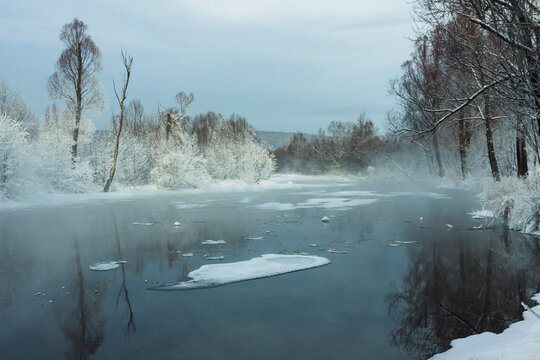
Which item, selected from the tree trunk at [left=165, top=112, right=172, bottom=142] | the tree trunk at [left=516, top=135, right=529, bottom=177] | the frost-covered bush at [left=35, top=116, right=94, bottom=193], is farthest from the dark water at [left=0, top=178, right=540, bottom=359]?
the tree trunk at [left=165, top=112, right=172, bottom=142]

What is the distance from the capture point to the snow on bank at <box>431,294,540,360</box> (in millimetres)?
3796

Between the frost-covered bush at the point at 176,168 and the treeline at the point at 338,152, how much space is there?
87.1ft

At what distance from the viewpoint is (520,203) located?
461 inches

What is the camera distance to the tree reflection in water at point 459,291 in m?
4.87

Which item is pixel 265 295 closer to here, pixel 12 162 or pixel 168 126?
pixel 12 162

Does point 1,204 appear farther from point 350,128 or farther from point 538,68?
point 350,128

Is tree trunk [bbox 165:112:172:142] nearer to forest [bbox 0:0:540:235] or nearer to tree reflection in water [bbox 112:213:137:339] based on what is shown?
forest [bbox 0:0:540:235]

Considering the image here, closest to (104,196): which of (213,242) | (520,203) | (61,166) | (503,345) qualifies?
(61,166)

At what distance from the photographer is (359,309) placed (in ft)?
18.5

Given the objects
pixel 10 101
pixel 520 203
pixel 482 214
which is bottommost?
pixel 482 214

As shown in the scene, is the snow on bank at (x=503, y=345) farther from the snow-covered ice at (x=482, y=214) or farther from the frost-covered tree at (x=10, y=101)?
the frost-covered tree at (x=10, y=101)

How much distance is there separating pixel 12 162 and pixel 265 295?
1899 centimetres

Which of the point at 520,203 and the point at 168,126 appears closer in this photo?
the point at 520,203

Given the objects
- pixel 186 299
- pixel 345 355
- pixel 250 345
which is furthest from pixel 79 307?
pixel 345 355
